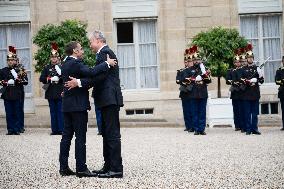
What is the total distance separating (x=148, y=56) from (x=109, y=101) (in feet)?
46.7

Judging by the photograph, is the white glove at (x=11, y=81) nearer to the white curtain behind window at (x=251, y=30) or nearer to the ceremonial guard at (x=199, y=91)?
the ceremonial guard at (x=199, y=91)

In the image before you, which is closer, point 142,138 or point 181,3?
point 142,138

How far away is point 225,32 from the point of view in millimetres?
19438

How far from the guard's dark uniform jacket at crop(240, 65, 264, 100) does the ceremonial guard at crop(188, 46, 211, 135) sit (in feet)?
2.94

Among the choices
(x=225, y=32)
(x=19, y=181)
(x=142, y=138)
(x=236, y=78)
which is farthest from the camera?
(x=225, y=32)

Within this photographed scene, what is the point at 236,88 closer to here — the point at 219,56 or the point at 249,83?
the point at 249,83

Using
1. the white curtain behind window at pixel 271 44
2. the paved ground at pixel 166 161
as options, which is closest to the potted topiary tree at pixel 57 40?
the paved ground at pixel 166 161

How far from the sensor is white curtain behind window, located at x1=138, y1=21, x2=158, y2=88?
2341 centimetres

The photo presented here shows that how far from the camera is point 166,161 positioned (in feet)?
36.4

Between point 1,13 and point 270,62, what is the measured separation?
934 centimetres

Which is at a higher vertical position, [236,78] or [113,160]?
[236,78]

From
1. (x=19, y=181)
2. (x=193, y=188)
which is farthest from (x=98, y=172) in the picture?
(x=193, y=188)

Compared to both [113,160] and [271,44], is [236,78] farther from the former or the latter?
[113,160]

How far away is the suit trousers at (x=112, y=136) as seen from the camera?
9406 mm
